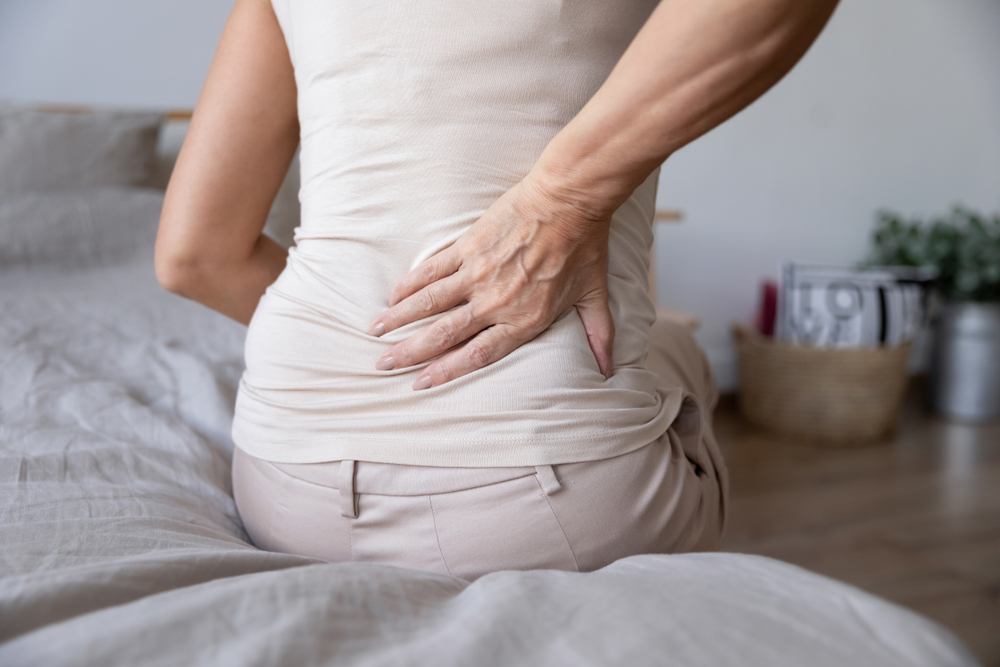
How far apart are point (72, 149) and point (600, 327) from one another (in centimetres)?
144

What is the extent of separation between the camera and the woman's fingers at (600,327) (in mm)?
580

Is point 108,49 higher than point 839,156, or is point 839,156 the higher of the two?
point 108,49

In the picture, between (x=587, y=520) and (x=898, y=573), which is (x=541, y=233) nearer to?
(x=587, y=520)

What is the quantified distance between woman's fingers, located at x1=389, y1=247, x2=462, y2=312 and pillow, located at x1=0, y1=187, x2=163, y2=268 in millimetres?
1101

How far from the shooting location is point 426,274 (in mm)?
577

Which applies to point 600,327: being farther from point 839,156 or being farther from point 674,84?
point 839,156

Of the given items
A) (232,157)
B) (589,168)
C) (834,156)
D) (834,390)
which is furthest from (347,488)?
(834,156)

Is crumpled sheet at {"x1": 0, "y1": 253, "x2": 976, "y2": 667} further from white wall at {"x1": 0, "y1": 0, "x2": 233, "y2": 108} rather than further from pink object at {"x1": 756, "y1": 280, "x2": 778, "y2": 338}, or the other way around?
pink object at {"x1": 756, "y1": 280, "x2": 778, "y2": 338}

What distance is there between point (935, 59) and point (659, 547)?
11.0 feet

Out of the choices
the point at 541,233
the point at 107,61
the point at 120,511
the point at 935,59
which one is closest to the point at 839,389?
the point at 935,59

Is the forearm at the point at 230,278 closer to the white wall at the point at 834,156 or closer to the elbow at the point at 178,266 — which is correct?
the elbow at the point at 178,266

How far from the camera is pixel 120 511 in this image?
61cm

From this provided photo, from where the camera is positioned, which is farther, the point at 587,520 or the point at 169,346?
the point at 169,346

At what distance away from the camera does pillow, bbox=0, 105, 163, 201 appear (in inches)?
55.5
